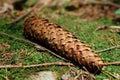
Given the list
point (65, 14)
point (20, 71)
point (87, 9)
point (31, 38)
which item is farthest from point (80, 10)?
point (20, 71)

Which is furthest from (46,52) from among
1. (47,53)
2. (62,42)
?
(62,42)

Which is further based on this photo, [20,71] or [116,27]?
[116,27]

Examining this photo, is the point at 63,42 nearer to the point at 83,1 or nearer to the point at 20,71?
the point at 20,71

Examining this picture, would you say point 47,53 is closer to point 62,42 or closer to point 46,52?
point 46,52
